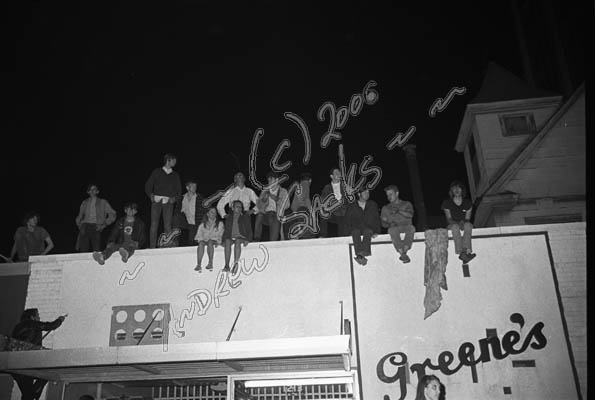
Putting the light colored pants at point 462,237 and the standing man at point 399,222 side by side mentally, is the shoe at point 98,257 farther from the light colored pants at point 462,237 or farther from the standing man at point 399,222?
the light colored pants at point 462,237

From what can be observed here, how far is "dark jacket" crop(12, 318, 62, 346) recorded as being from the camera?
10.1 metres

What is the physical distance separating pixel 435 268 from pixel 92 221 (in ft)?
23.6

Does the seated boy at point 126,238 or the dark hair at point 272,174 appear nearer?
the seated boy at point 126,238

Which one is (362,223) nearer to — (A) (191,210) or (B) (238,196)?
(B) (238,196)

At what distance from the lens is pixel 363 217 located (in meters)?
11.0

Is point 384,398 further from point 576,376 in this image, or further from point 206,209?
point 206,209

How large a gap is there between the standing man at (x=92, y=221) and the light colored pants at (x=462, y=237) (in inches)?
284

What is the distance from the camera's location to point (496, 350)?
1009cm

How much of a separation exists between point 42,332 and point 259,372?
183 inches

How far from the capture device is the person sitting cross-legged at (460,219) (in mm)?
10562

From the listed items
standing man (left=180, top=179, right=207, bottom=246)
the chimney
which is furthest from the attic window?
standing man (left=180, top=179, right=207, bottom=246)

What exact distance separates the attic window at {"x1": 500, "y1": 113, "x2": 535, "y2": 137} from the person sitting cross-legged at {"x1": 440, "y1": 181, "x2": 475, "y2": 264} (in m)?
9.71

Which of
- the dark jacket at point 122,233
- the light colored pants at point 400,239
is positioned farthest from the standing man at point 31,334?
the light colored pants at point 400,239

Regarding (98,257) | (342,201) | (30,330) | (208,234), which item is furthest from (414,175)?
(30,330)
